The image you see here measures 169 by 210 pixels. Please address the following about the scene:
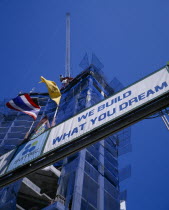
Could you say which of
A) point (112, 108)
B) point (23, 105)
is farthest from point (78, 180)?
point (112, 108)

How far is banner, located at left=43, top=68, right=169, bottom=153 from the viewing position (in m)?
7.76

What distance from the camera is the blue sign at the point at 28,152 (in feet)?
29.6

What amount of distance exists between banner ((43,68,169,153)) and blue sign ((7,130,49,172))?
0.40m

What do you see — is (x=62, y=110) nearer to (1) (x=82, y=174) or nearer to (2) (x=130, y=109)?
(1) (x=82, y=174)

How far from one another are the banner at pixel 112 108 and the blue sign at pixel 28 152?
0.40m

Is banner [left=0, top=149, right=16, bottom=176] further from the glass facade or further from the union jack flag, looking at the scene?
the glass facade

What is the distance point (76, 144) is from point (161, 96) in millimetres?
3084

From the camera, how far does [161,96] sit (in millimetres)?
7426

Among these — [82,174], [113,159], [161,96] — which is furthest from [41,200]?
[161,96]

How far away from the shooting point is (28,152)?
9.48 metres

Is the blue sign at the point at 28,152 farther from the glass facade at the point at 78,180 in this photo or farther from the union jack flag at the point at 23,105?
the glass facade at the point at 78,180

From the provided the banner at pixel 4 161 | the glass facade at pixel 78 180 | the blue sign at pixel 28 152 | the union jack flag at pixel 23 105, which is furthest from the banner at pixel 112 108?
the glass facade at pixel 78 180

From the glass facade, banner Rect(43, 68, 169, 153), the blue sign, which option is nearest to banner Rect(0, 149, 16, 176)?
the blue sign

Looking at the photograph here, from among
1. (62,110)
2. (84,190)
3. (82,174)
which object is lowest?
(84,190)
